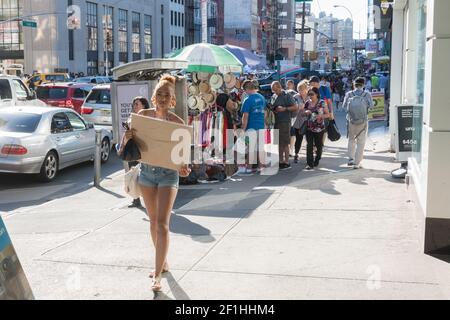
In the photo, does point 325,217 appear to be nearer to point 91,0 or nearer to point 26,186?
point 26,186

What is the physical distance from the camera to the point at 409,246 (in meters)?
5.97

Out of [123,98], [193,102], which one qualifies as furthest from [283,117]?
[123,98]

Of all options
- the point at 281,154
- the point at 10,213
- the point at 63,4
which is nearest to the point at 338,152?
the point at 281,154

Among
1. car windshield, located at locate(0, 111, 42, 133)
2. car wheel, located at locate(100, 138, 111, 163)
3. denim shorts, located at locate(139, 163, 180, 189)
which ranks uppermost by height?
car windshield, located at locate(0, 111, 42, 133)

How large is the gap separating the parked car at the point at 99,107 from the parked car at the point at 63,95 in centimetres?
312

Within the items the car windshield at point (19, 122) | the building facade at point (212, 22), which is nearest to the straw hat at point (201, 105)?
the car windshield at point (19, 122)

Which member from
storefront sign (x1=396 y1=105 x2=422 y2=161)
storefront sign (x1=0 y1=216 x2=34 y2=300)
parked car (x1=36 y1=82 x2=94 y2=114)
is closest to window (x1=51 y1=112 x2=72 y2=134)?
storefront sign (x1=396 y1=105 x2=422 y2=161)

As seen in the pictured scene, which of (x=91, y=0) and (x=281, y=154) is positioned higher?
(x=91, y=0)

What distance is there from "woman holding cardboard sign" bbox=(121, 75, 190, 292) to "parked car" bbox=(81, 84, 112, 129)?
12.5 metres

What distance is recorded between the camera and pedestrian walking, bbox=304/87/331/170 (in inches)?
441

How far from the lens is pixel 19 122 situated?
11531mm

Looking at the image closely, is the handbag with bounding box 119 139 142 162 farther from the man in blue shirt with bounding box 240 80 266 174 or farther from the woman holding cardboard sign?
the man in blue shirt with bounding box 240 80 266 174

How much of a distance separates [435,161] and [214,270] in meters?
2.32

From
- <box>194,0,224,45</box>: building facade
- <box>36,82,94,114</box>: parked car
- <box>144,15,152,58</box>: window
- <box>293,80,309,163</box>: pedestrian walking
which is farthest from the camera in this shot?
<box>194,0,224,45</box>: building facade
